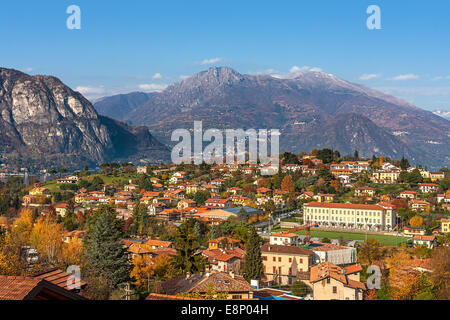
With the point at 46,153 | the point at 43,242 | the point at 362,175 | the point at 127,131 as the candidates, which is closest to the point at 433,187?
the point at 362,175

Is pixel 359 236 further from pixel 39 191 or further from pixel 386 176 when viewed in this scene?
pixel 39 191

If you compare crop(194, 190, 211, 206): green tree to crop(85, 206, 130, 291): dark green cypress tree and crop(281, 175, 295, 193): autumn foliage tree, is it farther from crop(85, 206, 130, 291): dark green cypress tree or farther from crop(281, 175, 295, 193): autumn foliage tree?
crop(85, 206, 130, 291): dark green cypress tree

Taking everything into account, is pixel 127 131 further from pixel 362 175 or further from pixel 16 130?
pixel 362 175

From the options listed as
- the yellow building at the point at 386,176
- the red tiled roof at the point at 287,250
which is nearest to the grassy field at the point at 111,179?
the yellow building at the point at 386,176

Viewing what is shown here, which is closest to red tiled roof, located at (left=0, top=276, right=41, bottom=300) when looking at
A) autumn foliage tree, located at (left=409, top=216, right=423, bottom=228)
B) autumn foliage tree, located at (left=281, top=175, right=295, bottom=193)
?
autumn foliage tree, located at (left=409, top=216, right=423, bottom=228)

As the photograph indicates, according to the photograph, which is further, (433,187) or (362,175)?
(362,175)
